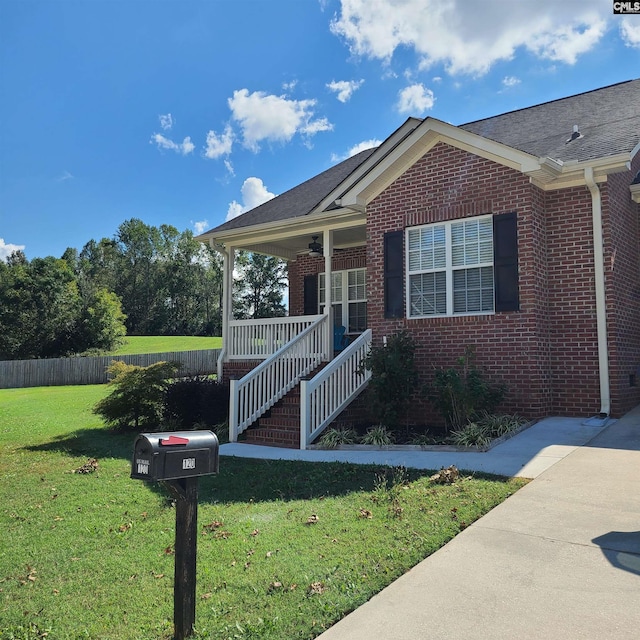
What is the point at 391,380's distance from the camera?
29.6 feet

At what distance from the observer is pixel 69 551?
4.67m

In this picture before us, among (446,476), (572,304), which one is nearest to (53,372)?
(572,304)

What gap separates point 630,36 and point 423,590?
33.1ft

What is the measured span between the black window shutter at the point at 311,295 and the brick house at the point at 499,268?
3.23m

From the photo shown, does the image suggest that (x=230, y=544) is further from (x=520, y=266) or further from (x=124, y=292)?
(x=124, y=292)

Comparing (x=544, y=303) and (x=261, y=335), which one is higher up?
(x=544, y=303)

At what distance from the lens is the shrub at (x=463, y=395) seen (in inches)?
326

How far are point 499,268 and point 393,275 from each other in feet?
6.57

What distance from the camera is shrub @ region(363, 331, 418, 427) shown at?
29.6ft

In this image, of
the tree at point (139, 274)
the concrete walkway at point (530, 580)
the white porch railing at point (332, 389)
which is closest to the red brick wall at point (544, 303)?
the white porch railing at point (332, 389)

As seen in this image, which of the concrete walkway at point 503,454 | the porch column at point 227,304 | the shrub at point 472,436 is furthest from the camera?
the porch column at point 227,304

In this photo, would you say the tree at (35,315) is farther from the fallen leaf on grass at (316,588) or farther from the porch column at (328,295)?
the fallen leaf on grass at (316,588)

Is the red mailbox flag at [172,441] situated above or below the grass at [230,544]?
above

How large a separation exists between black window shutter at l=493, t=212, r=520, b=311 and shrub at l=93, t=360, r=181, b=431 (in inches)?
275
